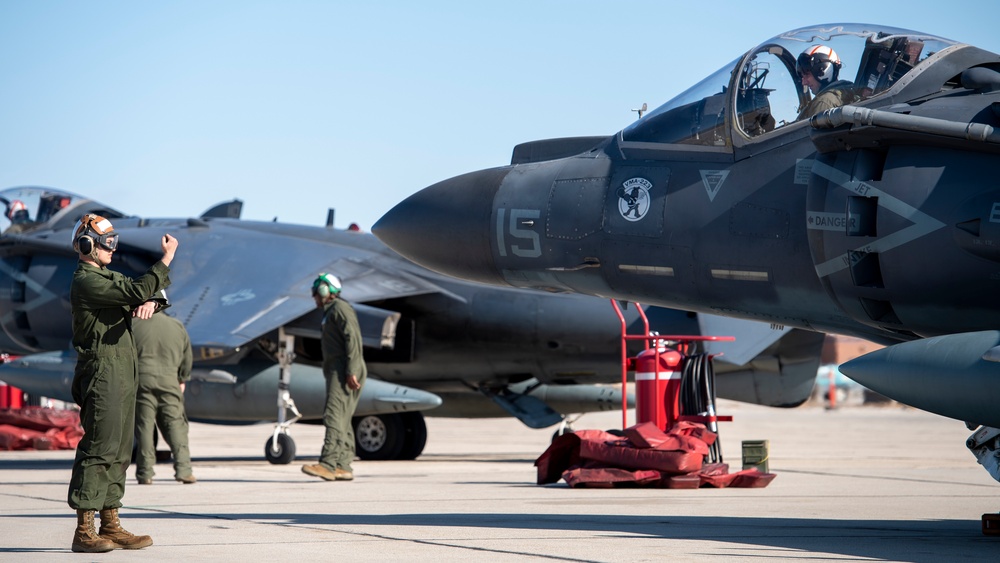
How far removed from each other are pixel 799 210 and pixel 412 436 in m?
11.0

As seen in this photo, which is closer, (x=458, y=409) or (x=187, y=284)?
(x=187, y=284)

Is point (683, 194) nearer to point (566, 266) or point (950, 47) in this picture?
point (566, 266)

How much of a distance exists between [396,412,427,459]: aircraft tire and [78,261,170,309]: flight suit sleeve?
10.6 meters

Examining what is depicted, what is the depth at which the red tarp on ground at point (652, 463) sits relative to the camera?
10.8 metres

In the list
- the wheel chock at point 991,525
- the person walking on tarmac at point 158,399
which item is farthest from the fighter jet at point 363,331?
the wheel chock at point 991,525

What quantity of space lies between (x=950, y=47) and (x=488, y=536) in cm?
390

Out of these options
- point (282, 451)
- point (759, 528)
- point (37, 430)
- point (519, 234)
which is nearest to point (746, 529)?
point (759, 528)

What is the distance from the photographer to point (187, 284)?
16.7 metres

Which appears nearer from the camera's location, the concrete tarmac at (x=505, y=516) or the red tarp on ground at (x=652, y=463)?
the concrete tarmac at (x=505, y=516)

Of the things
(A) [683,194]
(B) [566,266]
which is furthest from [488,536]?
(A) [683,194]

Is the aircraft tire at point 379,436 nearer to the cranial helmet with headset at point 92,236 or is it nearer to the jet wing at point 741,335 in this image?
the jet wing at point 741,335

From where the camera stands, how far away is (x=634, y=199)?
7.41m

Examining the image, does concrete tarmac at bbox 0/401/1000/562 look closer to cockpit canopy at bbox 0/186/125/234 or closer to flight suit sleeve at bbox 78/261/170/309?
flight suit sleeve at bbox 78/261/170/309

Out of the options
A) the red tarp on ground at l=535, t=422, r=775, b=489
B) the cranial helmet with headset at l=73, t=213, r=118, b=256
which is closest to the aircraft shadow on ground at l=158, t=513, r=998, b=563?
the cranial helmet with headset at l=73, t=213, r=118, b=256
